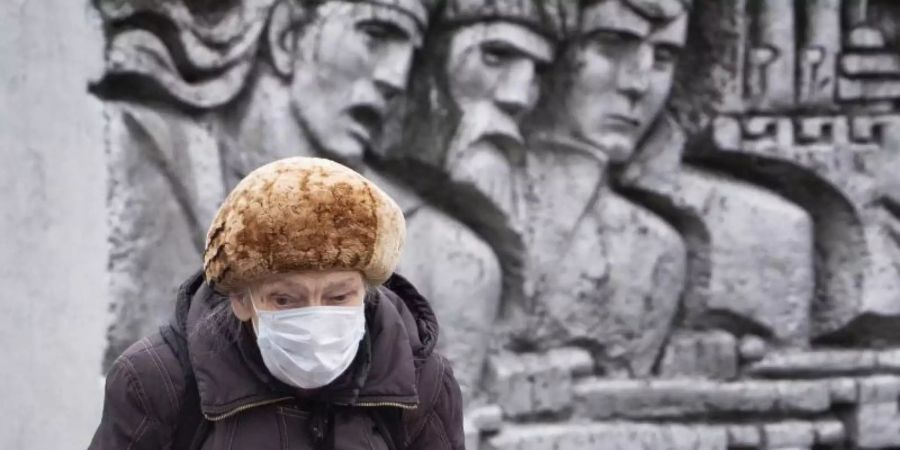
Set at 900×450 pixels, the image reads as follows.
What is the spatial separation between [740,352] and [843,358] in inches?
10.2

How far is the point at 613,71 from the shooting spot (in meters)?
2.57

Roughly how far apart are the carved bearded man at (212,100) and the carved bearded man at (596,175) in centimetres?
39

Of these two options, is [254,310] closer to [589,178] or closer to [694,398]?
[589,178]

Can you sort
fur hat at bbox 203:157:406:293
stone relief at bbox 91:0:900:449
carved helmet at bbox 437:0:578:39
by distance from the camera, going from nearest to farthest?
fur hat at bbox 203:157:406:293, stone relief at bbox 91:0:900:449, carved helmet at bbox 437:0:578:39

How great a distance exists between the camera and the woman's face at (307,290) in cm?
123

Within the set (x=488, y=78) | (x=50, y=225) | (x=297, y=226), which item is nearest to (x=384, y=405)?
(x=297, y=226)

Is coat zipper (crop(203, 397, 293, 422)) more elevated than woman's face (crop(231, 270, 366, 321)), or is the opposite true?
woman's face (crop(231, 270, 366, 321))

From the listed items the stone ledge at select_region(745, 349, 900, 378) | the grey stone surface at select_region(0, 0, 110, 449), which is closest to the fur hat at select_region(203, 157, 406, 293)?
the grey stone surface at select_region(0, 0, 110, 449)

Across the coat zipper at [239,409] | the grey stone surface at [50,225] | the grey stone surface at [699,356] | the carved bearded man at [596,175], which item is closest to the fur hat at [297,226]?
the coat zipper at [239,409]

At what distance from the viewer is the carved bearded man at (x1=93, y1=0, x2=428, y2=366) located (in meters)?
2.24

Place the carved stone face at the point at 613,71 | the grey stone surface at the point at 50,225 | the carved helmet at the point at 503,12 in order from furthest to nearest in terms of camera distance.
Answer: the carved stone face at the point at 613,71 → the carved helmet at the point at 503,12 → the grey stone surface at the point at 50,225

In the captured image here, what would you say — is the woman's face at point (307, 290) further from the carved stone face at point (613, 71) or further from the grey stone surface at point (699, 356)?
Answer: the grey stone surface at point (699, 356)

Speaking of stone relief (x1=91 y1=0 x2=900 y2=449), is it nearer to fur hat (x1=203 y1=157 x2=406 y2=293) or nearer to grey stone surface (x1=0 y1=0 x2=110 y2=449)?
grey stone surface (x1=0 y1=0 x2=110 y2=449)

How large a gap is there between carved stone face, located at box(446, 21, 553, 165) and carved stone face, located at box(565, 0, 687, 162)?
14 centimetres
